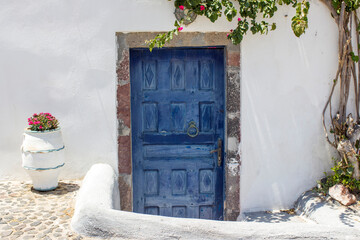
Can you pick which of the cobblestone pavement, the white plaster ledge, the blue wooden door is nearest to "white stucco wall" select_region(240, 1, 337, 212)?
the blue wooden door

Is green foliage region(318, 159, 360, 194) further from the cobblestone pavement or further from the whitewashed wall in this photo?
the cobblestone pavement

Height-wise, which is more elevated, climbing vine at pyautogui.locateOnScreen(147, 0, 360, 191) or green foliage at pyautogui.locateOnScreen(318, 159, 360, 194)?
climbing vine at pyautogui.locateOnScreen(147, 0, 360, 191)

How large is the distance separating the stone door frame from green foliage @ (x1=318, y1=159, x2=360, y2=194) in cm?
95

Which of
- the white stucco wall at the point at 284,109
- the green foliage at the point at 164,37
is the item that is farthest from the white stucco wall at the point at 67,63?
the white stucco wall at the point at 284,109

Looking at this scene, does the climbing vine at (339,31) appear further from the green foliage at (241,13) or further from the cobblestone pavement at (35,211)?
the cobblestone pavement at (35,211)

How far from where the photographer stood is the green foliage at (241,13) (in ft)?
13.7

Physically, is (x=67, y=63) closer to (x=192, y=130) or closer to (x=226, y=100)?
(x=192, y=130)

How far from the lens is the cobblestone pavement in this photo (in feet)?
10.4

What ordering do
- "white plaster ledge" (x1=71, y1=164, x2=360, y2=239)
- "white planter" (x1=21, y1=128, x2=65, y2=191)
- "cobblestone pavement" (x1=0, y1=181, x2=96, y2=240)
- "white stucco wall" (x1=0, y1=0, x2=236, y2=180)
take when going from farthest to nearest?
1. "white stucco wall" (x1=0, y1=0, x2=236, y2=180)
2. "white planter" (x1=21, y1=128, x2=65, y2=191)
3. "cobblestone pavement" (x1=0, y1=181, x2=96, y2=240)
4. "white plaster ledge" (x1=71, y1=164, x2=360, y2=239)

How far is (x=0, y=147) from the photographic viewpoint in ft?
14.5

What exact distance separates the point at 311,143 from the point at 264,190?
0.72m

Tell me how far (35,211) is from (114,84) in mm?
1463

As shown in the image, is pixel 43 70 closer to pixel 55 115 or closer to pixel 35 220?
pixel 55 115

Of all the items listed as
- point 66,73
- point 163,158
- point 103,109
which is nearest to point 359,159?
point 163,158
